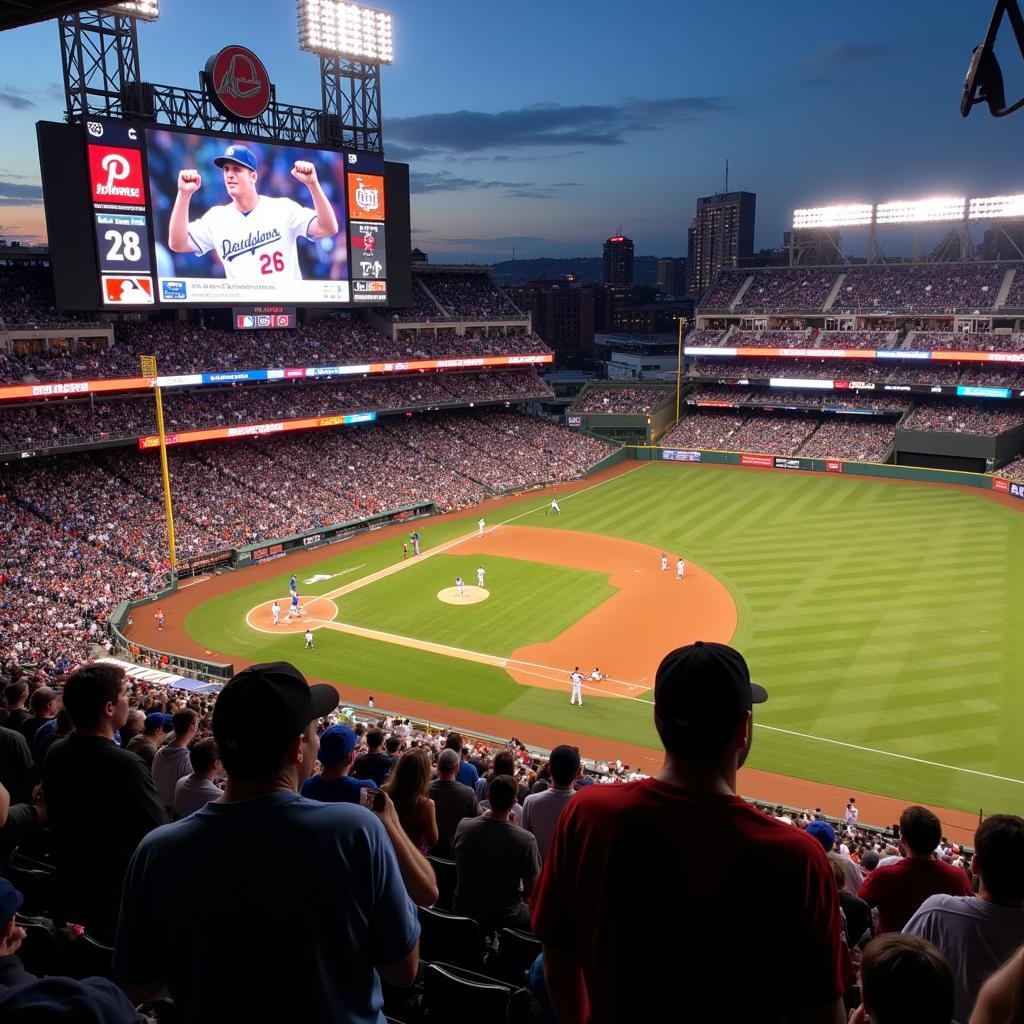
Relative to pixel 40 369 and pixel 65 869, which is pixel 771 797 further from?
pixel 40 369

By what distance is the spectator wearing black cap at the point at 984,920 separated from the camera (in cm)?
381

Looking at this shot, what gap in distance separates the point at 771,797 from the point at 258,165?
128ft

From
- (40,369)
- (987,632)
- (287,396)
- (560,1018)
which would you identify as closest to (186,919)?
(560,1018)

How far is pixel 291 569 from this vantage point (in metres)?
37.3

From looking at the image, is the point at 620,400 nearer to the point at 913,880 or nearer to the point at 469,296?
the point at 469,296

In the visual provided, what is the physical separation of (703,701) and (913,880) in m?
4.02

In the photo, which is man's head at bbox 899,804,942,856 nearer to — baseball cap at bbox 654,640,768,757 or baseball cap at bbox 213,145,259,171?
baseball cap at bbox 654,640,768,757

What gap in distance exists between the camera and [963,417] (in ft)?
184

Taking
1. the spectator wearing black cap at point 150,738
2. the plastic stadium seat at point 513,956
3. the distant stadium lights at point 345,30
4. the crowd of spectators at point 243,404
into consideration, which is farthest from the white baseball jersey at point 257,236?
the plastic stadium seat at point 513,956

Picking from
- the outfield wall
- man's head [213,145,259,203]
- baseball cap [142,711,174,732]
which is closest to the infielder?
baseball cap [142,711,174,732]

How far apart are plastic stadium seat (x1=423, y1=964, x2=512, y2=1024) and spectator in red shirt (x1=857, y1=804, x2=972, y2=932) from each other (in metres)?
2.85

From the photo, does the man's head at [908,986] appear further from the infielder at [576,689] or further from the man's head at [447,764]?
the infielder at [576,689]

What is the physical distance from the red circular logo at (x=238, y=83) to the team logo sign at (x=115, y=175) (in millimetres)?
5439

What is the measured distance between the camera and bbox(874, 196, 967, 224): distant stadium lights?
62844 mm
